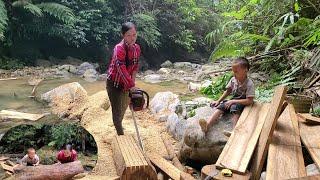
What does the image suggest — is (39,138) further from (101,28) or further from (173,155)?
(101,28)

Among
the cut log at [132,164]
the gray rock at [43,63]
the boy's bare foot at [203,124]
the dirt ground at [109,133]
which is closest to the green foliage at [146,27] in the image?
the gray rock at [43,63]

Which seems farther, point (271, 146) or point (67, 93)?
point (67, 93)

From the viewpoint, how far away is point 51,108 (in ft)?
27.2

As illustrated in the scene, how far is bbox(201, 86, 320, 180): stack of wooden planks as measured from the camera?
274 cm

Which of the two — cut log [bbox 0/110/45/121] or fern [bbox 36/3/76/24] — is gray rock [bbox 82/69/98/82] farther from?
cut log [bbox 0/110/45/121]

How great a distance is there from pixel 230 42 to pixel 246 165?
5433 millimetres

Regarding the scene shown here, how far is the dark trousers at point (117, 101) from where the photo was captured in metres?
4.91

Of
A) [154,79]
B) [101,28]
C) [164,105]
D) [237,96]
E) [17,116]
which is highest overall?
[101,28]

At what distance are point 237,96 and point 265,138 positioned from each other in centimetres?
142

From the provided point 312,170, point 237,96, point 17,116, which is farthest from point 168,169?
point 17,116

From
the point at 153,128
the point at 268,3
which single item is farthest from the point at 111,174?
the point at 268,3

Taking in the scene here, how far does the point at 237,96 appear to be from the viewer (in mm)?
4512

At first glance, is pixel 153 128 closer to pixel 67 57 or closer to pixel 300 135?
pixel 300 135

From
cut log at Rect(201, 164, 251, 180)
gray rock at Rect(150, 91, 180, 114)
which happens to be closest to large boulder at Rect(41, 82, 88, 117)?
gray rock at Rect(150, 91, 180, 114)
